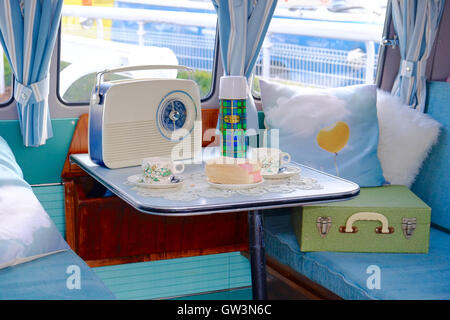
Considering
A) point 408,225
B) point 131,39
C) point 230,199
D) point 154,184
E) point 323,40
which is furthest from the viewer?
point 323,40

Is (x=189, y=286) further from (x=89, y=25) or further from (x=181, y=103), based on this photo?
(x=89, y=25)

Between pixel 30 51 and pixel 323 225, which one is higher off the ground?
pixel 30 51

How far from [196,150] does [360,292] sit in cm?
95

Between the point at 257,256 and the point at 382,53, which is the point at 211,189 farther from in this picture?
the point at 382,53

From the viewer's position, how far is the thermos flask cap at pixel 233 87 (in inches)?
93.0

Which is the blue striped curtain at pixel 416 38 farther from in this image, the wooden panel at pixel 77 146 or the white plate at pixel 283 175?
the wooden panel at pixel 77 146

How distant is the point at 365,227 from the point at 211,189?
0.78 m

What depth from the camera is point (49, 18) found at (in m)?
2.69

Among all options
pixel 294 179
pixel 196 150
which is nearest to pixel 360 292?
pixel 294 179

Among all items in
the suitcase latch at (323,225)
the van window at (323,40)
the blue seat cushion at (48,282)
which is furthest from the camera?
the van window at (323,40)

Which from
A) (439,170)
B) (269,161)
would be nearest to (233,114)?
(269,161)

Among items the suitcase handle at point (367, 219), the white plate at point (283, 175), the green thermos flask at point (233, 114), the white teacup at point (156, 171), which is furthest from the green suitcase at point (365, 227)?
the white teacup at point (156, 171)

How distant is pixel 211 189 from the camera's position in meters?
2.10

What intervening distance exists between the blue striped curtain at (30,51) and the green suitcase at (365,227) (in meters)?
1.31
